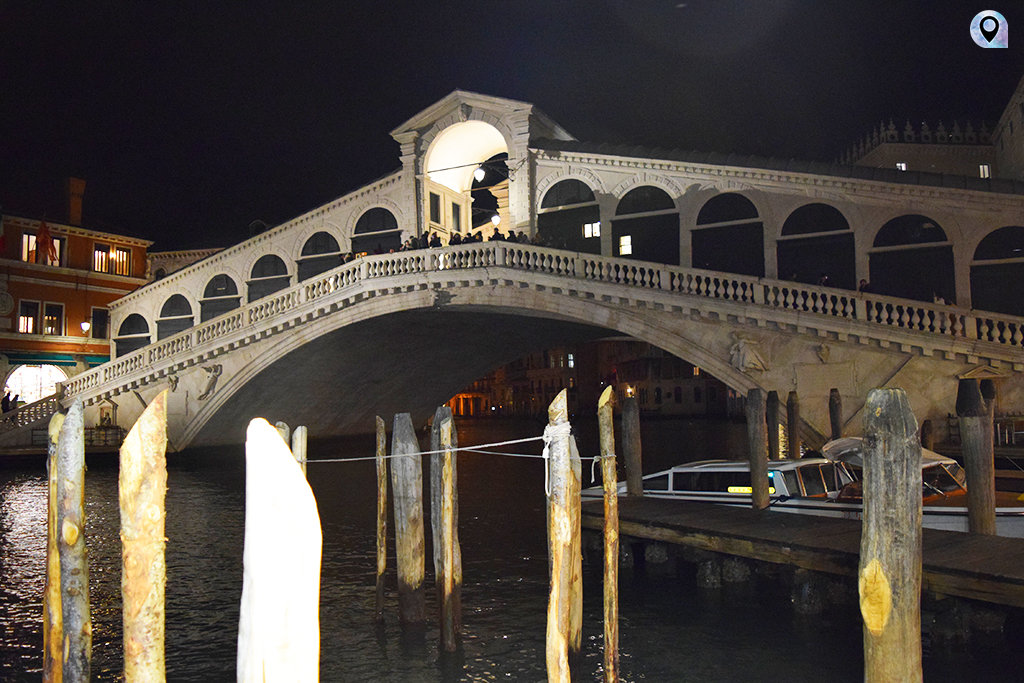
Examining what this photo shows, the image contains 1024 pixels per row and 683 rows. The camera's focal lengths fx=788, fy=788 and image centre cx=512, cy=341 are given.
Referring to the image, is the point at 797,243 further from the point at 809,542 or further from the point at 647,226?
the point at 809,542

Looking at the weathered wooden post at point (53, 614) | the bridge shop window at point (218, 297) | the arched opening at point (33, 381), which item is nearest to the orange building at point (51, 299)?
the arched opening at point (33, 381)

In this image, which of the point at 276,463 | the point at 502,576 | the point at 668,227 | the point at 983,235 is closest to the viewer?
the point at 276,463

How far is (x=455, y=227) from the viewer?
23812 millimetres

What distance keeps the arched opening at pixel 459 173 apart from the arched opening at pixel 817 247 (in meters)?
7.57

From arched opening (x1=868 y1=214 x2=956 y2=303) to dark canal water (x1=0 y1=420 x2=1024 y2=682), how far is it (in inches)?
382

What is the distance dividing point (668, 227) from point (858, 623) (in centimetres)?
1327

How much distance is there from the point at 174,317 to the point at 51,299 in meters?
5.03

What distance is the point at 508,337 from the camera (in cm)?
2338

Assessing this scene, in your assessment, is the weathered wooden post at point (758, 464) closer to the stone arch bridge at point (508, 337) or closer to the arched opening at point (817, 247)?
the stone arch bridge at point (508, 337)

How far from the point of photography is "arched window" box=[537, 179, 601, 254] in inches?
804

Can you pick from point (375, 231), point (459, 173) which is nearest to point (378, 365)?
point (375, 231)

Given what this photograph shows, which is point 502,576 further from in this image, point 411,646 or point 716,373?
point 716,373

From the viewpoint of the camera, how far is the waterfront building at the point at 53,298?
2639 centimetres

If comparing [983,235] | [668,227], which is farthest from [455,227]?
[983,235]
